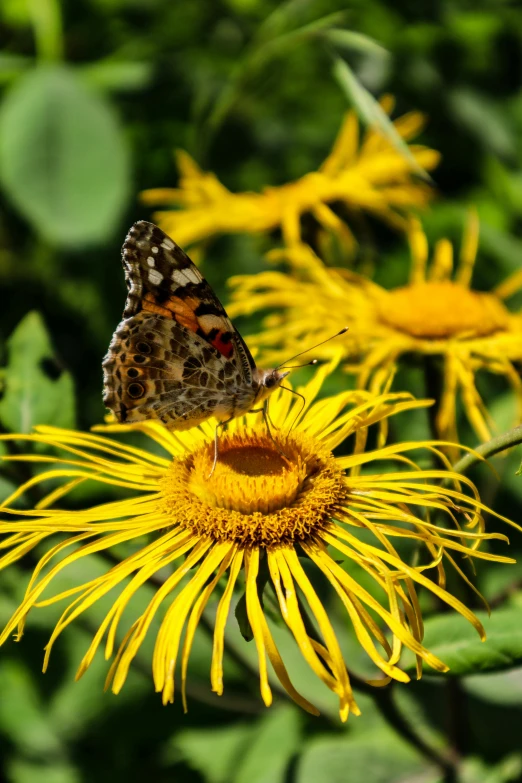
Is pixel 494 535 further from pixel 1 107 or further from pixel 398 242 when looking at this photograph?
pixel 1 107

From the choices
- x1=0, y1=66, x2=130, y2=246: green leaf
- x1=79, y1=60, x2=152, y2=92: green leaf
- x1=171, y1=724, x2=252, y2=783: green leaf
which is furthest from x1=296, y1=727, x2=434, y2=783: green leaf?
x1=79, y1=60, x2=152, y2=92: green leaf

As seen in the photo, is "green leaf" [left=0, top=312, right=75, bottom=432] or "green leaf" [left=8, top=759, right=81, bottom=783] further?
"green leaf" [left=8, top=759, right=81, bottom=783]

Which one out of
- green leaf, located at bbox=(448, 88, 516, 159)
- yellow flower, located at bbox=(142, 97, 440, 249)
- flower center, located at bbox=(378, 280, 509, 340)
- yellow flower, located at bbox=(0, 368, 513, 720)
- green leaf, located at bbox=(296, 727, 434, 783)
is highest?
green leaf, located at bbox=(448, 88, 516, 159)

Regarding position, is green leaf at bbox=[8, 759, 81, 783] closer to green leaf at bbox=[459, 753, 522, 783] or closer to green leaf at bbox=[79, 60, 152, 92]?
green leaf at bbox=[459, 753, 522, 783]

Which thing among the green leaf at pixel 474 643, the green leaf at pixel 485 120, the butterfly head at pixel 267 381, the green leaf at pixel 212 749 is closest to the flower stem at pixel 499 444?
the green leaf at pixel 474 643

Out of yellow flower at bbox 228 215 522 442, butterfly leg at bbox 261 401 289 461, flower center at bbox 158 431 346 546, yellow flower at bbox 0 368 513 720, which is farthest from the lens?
yellow flower at bbox 228 215 522 442

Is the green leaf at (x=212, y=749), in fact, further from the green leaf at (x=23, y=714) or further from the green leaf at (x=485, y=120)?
the green leaf at (x=485, y=120)
